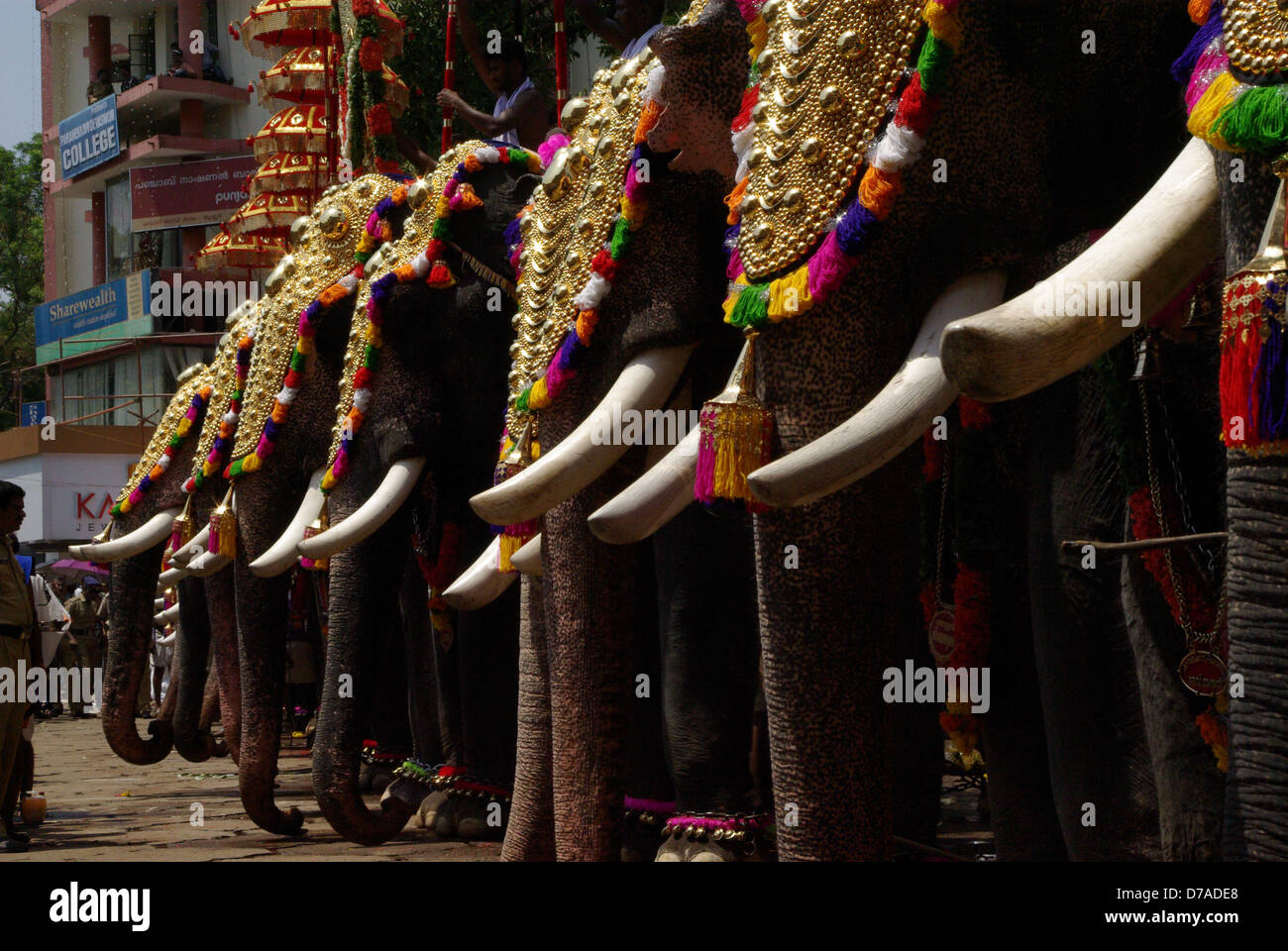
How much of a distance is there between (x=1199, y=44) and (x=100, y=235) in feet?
117

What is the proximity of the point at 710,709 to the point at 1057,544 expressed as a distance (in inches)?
58.8

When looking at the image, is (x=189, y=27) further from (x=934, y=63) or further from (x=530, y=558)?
(x=934, y=63)

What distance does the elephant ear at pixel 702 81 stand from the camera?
405cm

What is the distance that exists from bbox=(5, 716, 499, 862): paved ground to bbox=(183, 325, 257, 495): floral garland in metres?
1.59

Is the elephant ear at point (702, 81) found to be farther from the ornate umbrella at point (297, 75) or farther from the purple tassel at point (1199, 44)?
the ornate umbrella at point (297, 75)

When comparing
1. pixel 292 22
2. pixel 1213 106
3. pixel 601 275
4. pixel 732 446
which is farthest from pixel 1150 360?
pixel 292 22

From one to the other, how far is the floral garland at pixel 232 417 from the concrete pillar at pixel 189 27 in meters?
26.1

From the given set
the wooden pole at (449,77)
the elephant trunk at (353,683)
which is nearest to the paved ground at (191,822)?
the elephant trunk at (353,683)

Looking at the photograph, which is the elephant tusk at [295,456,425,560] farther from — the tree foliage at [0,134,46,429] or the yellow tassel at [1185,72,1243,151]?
the tree foliage at [0,134,46,429]

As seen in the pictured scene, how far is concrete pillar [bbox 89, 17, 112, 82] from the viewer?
34531 mm

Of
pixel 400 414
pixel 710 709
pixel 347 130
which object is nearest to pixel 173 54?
pixel 347 130

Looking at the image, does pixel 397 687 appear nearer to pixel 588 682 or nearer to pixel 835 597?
pixel 588 682

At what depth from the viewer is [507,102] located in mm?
7059

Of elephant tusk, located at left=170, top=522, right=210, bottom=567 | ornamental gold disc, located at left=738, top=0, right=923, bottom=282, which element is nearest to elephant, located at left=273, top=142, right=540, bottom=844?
elephant tusk, located at left=170, top=522, right=210, bottom=567
